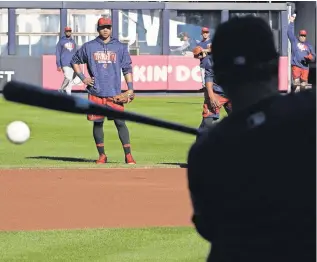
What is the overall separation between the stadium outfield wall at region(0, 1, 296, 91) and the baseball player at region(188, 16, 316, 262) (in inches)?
1308

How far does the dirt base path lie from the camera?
10.8 metres

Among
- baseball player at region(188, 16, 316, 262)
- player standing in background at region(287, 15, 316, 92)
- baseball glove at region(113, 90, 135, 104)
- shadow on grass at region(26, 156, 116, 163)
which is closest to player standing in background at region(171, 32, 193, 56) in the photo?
player standing in background at region(287, 15, 316, 92)

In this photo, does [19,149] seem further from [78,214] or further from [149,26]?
[149,26]

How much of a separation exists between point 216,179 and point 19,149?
15.8 meters

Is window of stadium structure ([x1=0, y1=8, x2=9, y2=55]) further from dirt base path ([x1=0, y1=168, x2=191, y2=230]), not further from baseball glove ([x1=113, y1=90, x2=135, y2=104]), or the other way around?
dirt base path ([x1=0, y1=168, x2=191, y2=230])

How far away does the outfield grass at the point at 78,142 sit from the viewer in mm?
16812

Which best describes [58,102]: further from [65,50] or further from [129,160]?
[65,50]

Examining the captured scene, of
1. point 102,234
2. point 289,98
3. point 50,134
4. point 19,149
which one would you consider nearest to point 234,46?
point 289,98

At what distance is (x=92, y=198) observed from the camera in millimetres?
12406

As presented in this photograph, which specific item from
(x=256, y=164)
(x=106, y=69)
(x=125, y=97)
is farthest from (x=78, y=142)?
(x=256, y=164)

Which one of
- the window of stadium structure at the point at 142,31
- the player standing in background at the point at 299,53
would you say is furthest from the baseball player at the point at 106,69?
the window of stadium structure at the point at 142,31

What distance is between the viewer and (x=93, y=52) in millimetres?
15820

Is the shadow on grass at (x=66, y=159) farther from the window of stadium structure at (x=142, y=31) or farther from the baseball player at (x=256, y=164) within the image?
the window of stadium structure at (x=142, y=31)

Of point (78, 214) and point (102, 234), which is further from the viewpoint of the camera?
point (78, 214)
